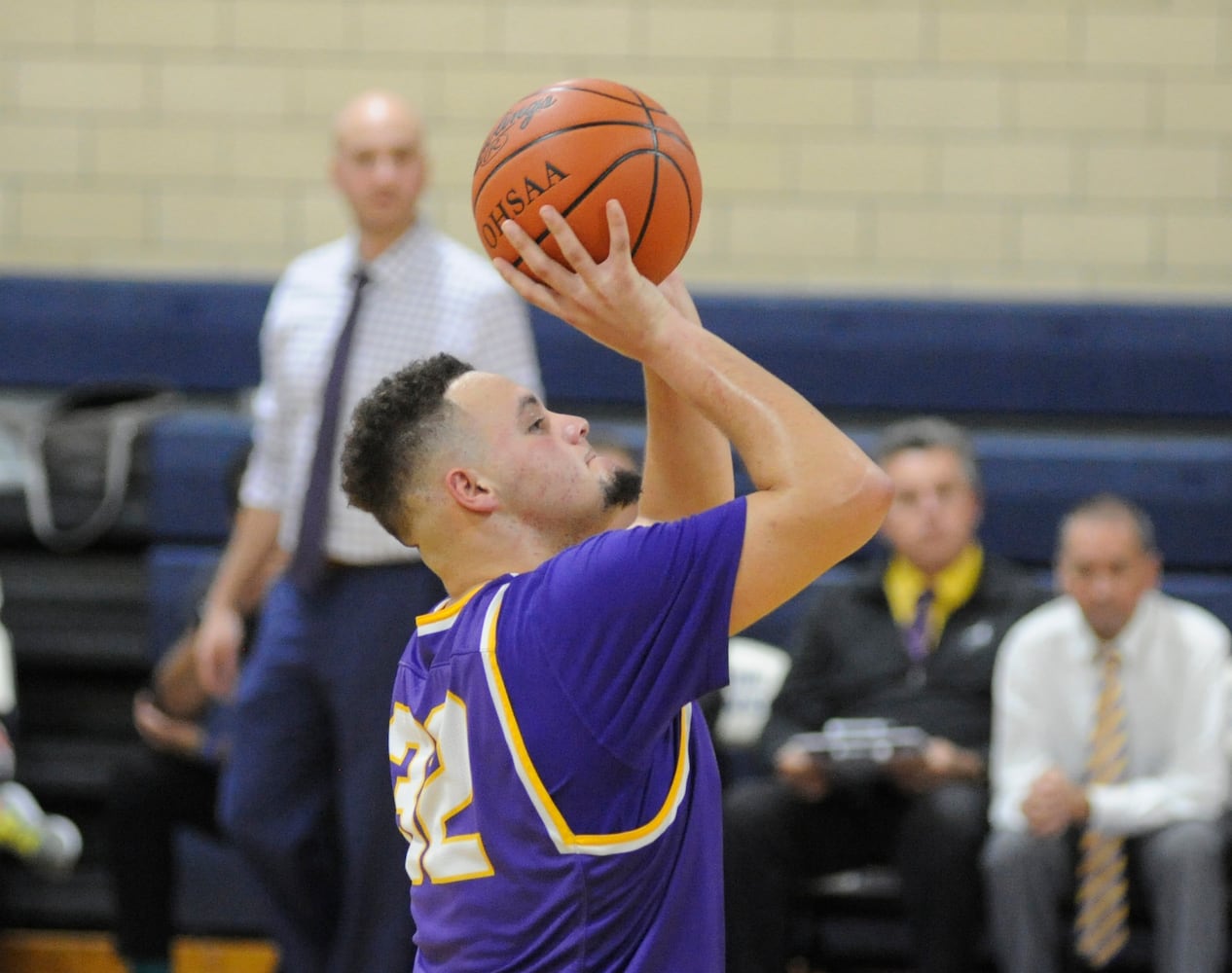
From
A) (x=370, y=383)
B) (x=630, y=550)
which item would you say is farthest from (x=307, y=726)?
(x=630, y=550)

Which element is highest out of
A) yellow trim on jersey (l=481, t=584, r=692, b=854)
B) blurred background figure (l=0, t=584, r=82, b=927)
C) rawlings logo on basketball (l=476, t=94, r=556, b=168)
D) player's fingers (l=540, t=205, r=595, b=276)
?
rawlings logo on basketball (l=476, t=94, r=556, b=168)

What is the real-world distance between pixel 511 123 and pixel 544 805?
909 mm

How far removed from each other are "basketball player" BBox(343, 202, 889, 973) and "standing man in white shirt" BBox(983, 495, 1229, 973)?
2355 millimetres

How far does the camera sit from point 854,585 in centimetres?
499

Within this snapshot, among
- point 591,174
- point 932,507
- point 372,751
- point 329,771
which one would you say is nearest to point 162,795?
point 329,771

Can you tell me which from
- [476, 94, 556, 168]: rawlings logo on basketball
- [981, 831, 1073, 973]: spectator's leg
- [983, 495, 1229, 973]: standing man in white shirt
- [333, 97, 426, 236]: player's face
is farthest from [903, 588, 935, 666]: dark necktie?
[476, 94, 556, 168]: rawlings logo on basketball

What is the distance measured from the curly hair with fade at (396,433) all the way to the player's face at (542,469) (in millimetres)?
36

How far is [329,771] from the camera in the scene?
421cm

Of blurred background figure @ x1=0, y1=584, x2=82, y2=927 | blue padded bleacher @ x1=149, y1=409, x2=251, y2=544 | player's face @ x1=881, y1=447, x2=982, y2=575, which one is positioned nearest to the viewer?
player's face @ x1=881, y1=447, x2=982, y2=575

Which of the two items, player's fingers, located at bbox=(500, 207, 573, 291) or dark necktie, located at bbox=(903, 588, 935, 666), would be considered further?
dark necktie, located at bbox=(903, 588, 935, 666)

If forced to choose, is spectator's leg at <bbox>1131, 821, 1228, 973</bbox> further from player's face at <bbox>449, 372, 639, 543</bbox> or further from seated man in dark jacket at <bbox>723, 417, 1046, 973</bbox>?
player's face at <bbox>449, 372, 639, 543</bbox>

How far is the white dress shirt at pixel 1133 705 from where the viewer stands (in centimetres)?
447

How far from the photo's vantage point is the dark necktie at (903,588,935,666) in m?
4.89

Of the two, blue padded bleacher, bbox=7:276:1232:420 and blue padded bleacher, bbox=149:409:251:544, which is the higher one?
blue padded bleacher, bbox=7:276:1232:420
